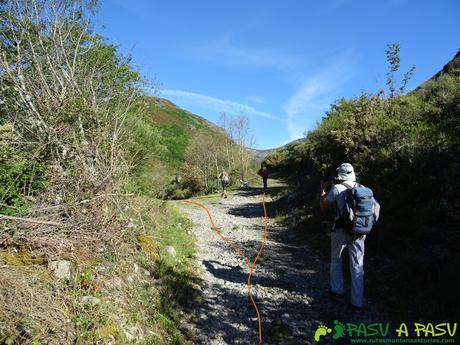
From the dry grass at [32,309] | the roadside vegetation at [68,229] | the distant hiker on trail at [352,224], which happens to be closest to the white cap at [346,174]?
the distant hiker on trail at [352,224]

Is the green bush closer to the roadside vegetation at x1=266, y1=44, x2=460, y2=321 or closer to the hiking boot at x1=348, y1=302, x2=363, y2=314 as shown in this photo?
the hiking boot at x1=348, y1=302, x2=363, y2=314

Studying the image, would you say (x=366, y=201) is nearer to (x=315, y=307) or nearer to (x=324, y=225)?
(x=315, y=307)

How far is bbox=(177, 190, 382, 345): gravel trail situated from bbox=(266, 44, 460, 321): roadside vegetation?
815 mm

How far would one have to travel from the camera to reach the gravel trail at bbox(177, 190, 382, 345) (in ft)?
14.9

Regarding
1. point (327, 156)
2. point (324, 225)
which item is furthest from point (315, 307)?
point (327, 156)

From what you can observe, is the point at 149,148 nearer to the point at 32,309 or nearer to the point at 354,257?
the point at 32,309

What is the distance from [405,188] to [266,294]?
14.2 feet

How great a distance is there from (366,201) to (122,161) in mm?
5355

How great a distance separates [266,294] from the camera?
5.66m

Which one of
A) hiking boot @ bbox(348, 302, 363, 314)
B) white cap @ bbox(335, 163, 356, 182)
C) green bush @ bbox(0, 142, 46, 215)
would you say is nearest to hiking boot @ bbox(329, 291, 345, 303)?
hiking boot @ bbox(348, 302, 363, 314)

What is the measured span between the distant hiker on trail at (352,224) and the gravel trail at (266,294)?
1.14 ft

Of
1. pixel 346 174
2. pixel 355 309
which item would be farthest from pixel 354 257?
pixel 346 174

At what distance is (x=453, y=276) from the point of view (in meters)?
4.55

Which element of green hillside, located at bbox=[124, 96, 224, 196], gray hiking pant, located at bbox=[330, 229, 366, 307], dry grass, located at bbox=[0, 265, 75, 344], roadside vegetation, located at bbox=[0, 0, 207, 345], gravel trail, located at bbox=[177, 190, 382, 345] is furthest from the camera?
green hillside, located at bbox=[124, 96, 224, 196]
